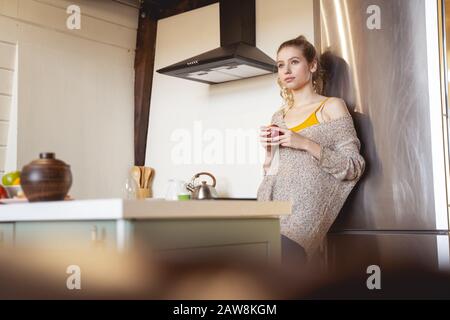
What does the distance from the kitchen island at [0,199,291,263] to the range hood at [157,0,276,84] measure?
1.61m

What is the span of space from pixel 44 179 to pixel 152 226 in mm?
328

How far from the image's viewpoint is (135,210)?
3.21 ft

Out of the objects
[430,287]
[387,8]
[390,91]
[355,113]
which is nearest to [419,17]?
[387,8]

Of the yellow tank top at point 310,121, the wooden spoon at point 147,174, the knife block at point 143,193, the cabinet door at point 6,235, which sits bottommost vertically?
the cabinet door at point 6,235

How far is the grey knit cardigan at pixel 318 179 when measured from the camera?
2.07 metres

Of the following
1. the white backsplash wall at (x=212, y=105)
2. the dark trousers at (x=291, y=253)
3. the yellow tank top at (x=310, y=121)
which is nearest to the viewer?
the dark trousers at (x=291, y=253)

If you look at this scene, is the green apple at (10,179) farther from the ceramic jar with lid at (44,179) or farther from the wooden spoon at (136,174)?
the wooden spoon at (136,174)

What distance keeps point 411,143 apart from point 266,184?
59 centimetres

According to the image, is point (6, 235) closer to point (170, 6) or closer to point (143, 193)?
point (143, 193)

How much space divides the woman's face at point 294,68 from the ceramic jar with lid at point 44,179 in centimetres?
133

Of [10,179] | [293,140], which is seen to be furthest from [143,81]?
[10,179]

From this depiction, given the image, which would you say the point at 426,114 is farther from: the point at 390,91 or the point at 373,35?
the point at 373,35

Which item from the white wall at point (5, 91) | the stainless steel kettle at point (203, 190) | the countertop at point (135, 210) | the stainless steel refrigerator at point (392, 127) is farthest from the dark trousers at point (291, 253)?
the white wall at point (5, 91)

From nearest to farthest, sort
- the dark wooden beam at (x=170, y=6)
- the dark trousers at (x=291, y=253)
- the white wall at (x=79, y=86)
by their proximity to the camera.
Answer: the dark trousers at (x=291, y=253), the white wall at (x=79, y=86), the dark wooden beam at (x=170, y=6)
